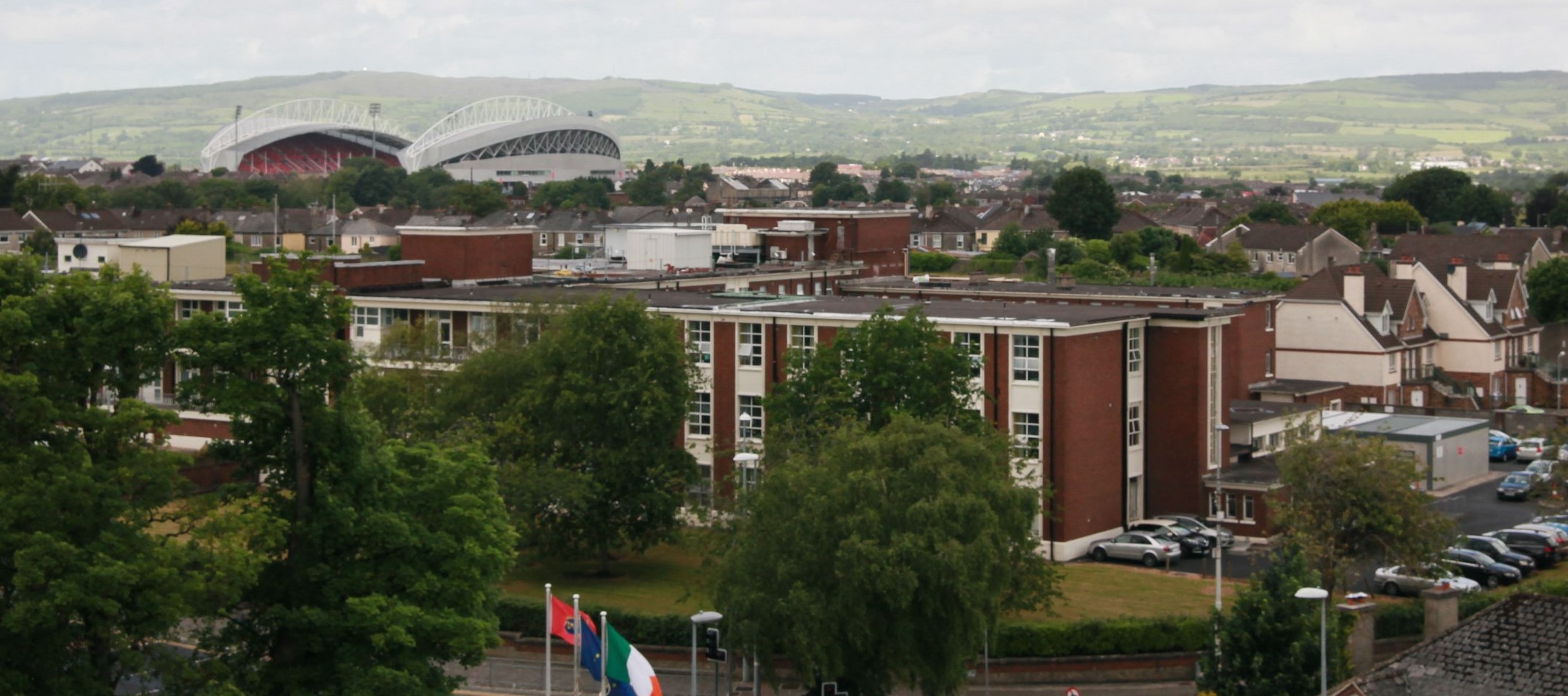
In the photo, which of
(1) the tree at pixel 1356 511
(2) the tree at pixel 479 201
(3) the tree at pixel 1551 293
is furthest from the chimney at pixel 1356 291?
(2) the tree at pixel 479 201

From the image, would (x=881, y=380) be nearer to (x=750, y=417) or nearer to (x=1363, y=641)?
(x=750, y=417)

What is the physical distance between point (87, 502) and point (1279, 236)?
334 ft

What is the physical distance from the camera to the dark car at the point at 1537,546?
44000 millimetres

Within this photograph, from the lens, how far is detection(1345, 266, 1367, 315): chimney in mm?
67562

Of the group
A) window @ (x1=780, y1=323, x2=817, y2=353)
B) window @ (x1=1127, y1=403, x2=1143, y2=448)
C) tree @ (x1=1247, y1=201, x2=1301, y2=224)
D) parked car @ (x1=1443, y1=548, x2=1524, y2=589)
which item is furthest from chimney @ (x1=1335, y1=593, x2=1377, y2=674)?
tree @ (x1=1247, y1=201, x2=1301, y2=224)

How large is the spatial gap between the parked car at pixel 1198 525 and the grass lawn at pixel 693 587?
2.36 m

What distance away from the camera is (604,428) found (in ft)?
138

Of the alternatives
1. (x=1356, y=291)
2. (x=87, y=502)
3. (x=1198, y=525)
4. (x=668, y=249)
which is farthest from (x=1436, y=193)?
(x=87, y=502)

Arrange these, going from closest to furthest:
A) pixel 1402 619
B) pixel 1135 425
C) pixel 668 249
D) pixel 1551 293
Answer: pixel 1402 619
pixel 1135 425
pixel 668 249
pixel 1551 293

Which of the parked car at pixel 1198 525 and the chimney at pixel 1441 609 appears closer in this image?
the chimney at pixel 1441 609

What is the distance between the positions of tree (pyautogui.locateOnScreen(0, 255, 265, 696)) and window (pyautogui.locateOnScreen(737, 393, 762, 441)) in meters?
23.4

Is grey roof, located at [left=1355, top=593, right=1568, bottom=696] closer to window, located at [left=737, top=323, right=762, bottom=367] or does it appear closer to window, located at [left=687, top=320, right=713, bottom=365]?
window, located at [left=737, top=323, right=762, bottom=367]

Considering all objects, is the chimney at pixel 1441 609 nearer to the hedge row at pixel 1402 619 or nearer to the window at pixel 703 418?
the hedge row at pixel 1402 619

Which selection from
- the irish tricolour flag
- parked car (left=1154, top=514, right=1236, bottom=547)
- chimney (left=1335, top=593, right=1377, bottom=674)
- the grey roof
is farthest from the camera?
parked car (left=1154, top=514, right=1236, bottom=547)
